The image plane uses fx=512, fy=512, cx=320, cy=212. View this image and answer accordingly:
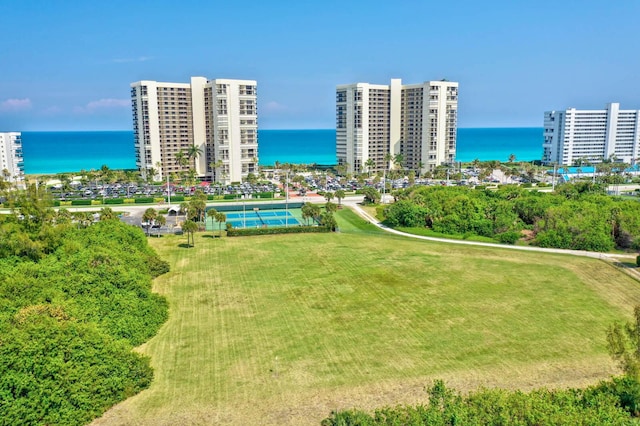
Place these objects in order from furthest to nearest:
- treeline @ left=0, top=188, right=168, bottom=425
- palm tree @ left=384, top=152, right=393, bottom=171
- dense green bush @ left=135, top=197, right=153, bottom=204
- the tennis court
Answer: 1. palm tree @ left=384, top=152, right=393, bottom=171
2. dense green bush @ left=135, top=197, right=153, bottom=204
3. the tennis court
4. treeline @ left=0, top=188, right=168, bottom=425

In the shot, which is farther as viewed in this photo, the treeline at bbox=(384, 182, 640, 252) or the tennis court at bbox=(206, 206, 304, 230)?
the tennis court at bbox=(206, 206, 304, 230)

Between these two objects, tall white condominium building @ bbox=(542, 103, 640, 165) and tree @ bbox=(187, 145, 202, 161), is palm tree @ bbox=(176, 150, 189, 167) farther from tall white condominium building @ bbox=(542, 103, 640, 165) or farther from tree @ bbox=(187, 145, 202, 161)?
tall white condominium building @ bbox=(542, 103, 640, 165)

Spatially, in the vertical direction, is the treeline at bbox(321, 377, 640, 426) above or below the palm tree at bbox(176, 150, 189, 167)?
below

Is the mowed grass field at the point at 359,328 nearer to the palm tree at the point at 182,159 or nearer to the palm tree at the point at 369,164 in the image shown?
the palm tree at the point at 182,159

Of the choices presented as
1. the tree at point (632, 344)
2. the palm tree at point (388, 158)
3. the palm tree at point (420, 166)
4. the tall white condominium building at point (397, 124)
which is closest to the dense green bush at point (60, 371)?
the tree at point (632, 344)

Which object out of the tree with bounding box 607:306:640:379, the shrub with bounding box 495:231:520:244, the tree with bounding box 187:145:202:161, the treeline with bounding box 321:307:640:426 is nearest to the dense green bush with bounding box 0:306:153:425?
the treeline with bounding box 321:307:640:426

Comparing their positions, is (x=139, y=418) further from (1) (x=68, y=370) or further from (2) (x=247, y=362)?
(2) (x=247, y=362)
